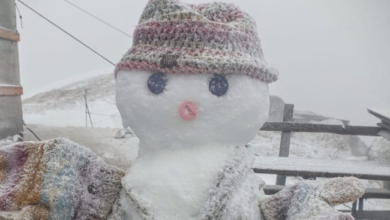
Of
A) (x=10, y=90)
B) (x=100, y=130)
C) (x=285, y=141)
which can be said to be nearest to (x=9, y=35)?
(x=10, y=90)

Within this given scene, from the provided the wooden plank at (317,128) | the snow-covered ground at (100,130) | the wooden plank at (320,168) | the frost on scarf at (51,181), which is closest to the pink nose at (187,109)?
the frost on scarf at (51,181)

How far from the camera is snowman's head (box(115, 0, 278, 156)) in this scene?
657mm

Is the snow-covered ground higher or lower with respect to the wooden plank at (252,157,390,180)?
lower

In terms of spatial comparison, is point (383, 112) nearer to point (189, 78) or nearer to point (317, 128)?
point (317, 128)

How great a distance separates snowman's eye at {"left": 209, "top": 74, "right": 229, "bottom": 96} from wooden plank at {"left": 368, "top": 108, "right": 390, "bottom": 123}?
190cm

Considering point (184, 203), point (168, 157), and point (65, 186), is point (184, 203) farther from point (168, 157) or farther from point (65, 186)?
point (65, 186)

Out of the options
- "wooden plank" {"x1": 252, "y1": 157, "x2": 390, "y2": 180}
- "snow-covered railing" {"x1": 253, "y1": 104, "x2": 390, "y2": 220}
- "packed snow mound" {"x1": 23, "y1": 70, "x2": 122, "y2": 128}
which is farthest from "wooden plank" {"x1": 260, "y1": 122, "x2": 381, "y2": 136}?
"packed snow mound" {"x1": 23, "y1": 70, "x2": 122, "y2": 128}

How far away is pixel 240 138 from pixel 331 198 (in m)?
0.23

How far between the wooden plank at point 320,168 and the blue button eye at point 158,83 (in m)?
1.18

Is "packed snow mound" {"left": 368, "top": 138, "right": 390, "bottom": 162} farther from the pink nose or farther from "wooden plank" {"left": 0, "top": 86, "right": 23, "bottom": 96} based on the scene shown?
"wooden plank" {"left": 0, "top": 86, "right": 23, "bottom": 96}

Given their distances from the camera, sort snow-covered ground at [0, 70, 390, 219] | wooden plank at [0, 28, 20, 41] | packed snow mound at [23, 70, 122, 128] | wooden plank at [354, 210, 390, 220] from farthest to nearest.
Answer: packed snow mound at [23, 70, 122, 128], snow-covered ground at [0, 70, 390, 219], wooden plank at [0, 28, 20, 41], wooden plank at [354, 210, 390, 220]

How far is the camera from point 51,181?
25.3 inches

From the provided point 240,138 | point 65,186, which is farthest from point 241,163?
point 65,186

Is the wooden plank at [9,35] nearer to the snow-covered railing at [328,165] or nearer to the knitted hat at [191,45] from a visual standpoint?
the snow-covered railing at [328,165]
